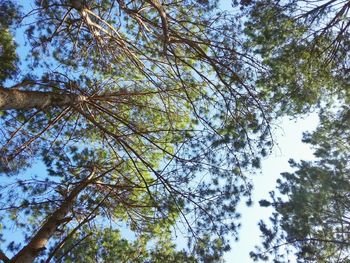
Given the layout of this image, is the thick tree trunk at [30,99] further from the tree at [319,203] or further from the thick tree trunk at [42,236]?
the tree at [319,203]

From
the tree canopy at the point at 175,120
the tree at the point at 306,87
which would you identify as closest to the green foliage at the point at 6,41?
the tree canopy at the point at 175,120

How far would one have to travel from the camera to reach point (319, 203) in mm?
6883

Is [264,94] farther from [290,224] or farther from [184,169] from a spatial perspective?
[290,224]

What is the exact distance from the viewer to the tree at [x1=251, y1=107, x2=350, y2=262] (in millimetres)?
6562

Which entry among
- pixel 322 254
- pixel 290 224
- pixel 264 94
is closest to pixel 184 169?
pixel 264 94

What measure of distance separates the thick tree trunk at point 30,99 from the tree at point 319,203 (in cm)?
405

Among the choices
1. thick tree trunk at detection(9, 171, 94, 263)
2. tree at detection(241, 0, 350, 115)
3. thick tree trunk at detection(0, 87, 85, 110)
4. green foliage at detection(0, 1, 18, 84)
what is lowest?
thick tree trunk at detection(9, 171, 94, 263)

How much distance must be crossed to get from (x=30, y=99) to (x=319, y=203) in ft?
16.9

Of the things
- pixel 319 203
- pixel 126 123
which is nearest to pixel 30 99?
pixel 126 123

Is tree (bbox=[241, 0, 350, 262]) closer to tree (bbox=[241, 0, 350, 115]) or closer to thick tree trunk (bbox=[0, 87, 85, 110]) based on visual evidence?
tree (bbox=[241, 0, 350, 115])

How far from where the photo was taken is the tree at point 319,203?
6.56 meters

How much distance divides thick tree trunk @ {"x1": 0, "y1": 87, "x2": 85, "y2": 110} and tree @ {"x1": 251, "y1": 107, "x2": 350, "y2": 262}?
13.3 ft

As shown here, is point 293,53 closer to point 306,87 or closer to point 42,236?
point 306,87

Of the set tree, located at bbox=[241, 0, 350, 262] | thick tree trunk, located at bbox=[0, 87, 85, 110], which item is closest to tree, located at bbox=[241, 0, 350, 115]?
tree, located at bbox=[241, 0, 350, 262]
